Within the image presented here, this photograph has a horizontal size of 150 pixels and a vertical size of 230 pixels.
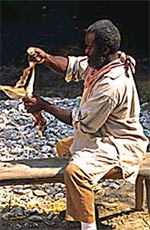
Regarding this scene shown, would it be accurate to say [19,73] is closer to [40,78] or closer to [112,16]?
[40,78]

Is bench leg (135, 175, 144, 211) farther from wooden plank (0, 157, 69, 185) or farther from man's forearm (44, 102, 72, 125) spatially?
man's forearm (44, 102, 72, 125)

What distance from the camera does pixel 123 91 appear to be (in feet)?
10.8

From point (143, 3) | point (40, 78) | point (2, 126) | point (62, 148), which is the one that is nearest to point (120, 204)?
point (62, 148)

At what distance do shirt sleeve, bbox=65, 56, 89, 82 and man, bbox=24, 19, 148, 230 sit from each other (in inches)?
9.1

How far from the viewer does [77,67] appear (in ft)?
12.4

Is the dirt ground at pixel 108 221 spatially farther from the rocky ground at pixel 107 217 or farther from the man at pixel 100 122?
the man at pixel 100 122

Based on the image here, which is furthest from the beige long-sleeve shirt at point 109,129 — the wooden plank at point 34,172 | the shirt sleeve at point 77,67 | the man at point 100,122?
the shirt sleeve at point 77,67

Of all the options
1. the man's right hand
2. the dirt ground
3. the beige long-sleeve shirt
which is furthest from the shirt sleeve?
the dirt ground

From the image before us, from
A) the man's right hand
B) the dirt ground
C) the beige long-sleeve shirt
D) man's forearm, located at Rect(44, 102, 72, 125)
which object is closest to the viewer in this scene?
the beige long-sleeve shirt

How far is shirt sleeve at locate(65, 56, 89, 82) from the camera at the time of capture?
148 inches

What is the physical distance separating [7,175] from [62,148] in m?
0.49

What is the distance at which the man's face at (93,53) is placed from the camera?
3.37 meters

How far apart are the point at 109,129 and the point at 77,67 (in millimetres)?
515

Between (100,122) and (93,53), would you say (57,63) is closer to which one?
(93,53)
